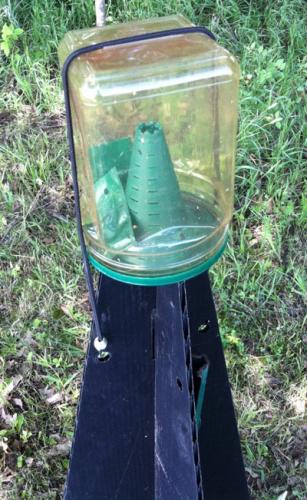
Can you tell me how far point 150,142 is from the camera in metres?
1.24

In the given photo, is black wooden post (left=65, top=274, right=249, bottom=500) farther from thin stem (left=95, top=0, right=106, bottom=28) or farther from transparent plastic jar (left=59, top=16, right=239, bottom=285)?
thin stem (left=95, top=0, right=106, bottom=28)

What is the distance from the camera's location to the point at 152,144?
1242 mm

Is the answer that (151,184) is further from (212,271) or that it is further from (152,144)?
(212,271)

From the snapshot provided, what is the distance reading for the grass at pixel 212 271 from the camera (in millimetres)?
2533

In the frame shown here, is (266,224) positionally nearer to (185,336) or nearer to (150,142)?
(185,336)

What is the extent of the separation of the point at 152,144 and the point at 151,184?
9cm

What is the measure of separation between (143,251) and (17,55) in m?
2.58

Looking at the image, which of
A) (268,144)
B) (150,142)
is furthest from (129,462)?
(268,144)

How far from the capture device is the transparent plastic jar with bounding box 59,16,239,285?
4.08 feet

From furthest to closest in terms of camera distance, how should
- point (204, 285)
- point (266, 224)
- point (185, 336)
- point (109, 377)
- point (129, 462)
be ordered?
1. point (266, 224)
2. point (129, 462)
3. point (109, 377)
4. point (204, 285)
5. point (185, 336)

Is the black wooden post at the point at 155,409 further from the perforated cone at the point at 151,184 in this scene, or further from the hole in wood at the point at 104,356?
the perforated cone at the point at 151,184

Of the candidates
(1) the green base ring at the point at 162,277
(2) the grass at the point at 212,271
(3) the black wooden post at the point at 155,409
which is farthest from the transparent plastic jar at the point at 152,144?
(2) the grass at the point at 212,271

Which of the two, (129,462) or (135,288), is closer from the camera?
(135,288)

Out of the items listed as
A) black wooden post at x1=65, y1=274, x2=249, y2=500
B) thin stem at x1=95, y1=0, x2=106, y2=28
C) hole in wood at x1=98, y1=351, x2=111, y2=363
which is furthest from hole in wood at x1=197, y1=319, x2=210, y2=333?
thin stem at x1=95, y1=0, x2=106, y2=28
